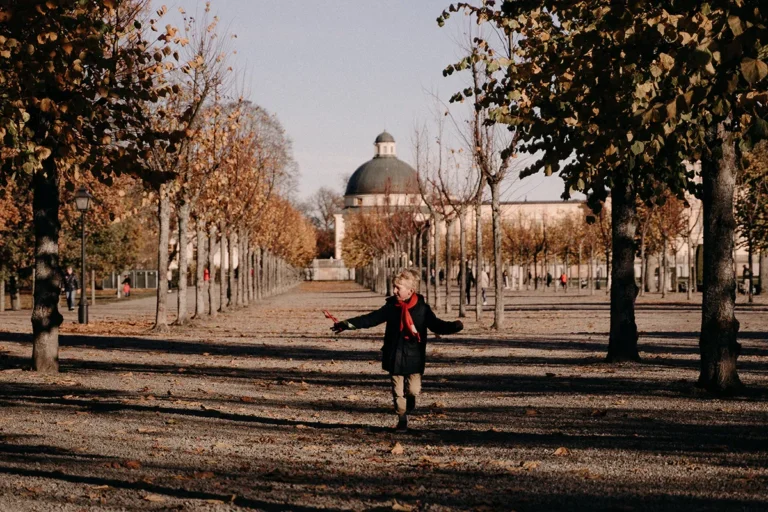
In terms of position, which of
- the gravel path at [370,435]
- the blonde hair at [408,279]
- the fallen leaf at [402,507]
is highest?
the blonde hair at [408,279]

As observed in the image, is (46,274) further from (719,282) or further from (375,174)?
(375,174)

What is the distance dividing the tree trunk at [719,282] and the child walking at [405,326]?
432cm

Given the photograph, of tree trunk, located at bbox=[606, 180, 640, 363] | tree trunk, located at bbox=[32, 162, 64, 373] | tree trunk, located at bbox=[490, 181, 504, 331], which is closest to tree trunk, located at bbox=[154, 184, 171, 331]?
tree trunk, located at bbox=[490, 181, 504, 331]

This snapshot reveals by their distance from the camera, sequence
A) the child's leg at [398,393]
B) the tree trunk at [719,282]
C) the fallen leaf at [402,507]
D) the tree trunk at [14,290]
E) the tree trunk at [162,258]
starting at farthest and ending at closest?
the tree trunk at [14,290]
the tree trunk at [162,258]
the tree trunk at [719,282]
the child's leg at [398,393]
the fallen leaf at [402,507]

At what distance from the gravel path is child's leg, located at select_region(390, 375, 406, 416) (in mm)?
241

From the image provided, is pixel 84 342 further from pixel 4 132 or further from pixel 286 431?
pixel 286 431

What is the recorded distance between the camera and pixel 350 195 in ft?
595

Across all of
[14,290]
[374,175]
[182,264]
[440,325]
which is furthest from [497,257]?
[374,175]

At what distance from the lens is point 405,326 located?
10078mm

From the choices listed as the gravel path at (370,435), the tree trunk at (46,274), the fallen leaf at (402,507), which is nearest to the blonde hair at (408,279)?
the gravel path at (370,435)

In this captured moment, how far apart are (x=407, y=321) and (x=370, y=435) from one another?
1124 millimetres

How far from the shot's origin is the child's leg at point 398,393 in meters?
10.3

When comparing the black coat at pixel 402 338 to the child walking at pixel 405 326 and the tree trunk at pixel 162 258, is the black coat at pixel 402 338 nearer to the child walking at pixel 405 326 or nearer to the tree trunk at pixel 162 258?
the child walking at pixel 405 326

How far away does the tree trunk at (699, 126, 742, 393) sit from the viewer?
13.2 m
